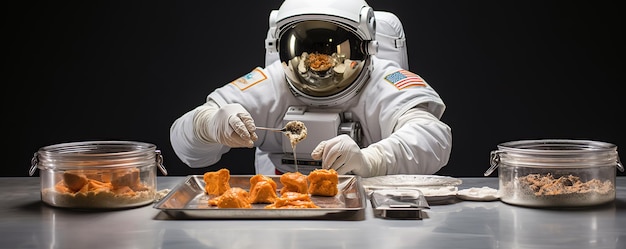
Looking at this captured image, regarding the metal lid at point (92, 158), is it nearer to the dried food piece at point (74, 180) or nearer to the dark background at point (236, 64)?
the dried food piece at point (74, 180)

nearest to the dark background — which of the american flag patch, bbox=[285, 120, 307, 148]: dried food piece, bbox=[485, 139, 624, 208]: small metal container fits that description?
the american flag patch

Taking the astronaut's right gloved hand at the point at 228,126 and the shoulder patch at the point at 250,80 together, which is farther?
the shoulder patch at the point at 250,80

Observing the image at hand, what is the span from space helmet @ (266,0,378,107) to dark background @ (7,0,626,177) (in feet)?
3.69

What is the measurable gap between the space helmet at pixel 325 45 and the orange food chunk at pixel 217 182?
1.07 metres

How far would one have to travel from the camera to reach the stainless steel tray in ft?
5.38

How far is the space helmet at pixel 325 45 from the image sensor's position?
114 inches

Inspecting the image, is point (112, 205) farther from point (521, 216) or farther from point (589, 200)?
point (589, 200)

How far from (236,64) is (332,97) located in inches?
48.1

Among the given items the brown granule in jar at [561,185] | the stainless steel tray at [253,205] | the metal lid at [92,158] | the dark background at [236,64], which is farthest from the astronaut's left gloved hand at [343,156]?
the dark background at [236,64]

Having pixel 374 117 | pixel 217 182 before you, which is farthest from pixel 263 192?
pixel 374 117

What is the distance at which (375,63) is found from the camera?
126 inches

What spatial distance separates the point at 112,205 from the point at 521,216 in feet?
2.95

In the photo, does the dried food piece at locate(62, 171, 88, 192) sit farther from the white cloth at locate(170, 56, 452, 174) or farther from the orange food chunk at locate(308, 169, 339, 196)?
the white cloth at locate(170, 56, 452, 174)

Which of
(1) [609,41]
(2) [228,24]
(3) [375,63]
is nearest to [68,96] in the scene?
(2) [228,24]
